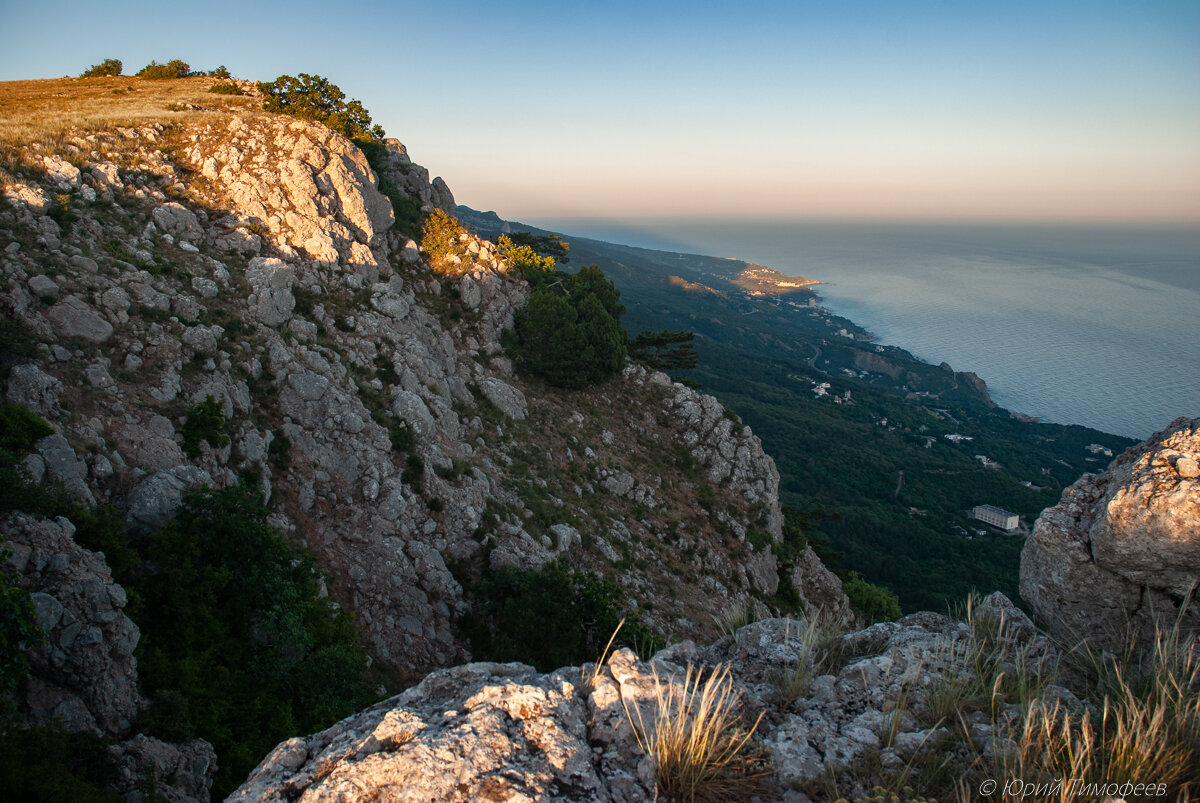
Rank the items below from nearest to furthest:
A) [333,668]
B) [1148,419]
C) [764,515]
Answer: [333,668], [764,515], [1148,419]

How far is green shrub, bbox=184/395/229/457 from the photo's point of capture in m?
11.1

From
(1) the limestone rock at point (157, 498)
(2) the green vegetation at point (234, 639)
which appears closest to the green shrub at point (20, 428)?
(1) the limestone rock at point (157, 498)

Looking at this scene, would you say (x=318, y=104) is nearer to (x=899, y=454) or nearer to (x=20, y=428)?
(x=20, y=428)

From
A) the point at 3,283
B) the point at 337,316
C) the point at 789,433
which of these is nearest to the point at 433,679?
the point at 3,283

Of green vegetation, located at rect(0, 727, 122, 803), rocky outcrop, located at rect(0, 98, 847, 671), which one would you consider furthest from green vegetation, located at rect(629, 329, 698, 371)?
green vegetation, located at rect(0, 727, 122, 803)

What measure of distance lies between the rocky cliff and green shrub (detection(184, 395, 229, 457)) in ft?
0.28

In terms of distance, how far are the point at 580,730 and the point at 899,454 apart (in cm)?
7191

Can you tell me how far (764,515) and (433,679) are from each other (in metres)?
22.3

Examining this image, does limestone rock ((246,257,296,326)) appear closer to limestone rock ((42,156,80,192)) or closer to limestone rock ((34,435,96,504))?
limestone rock ((42,156,80,192))

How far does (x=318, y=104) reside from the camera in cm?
2500

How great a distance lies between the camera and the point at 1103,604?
20.0 feet

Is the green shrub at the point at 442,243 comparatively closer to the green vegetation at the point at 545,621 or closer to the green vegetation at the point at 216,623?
the green vegetation at the point at 545,621

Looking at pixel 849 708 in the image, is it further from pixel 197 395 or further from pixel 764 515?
pixel 764 515

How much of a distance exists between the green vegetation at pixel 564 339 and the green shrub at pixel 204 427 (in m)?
14.2
